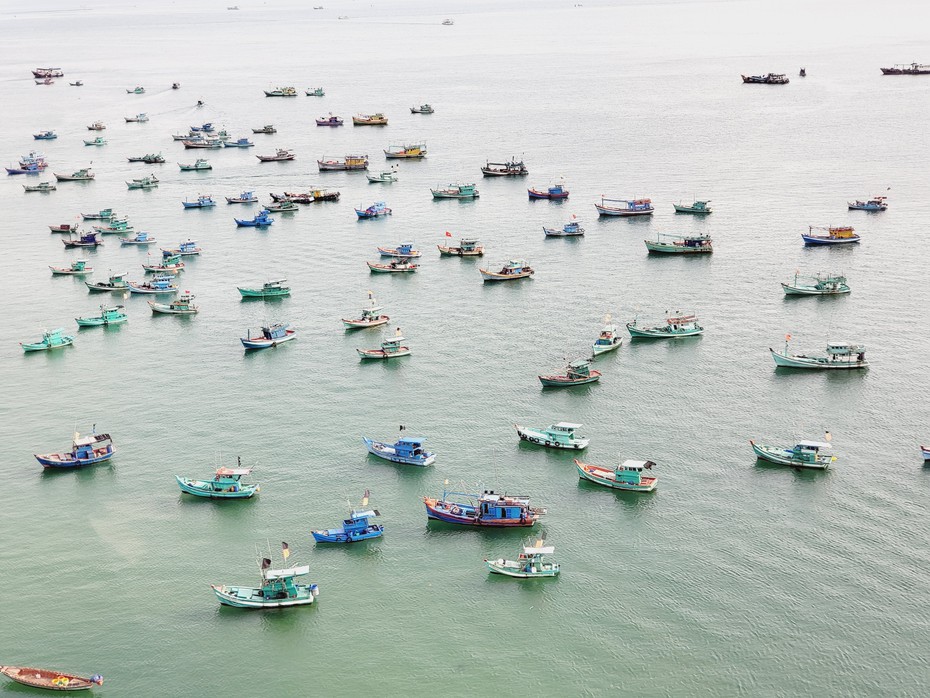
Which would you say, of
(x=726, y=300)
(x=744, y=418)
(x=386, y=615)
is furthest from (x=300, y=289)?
(x=386, y=615)

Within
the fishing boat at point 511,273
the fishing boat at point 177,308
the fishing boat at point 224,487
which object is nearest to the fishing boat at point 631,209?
the fishing boat at point 511,273

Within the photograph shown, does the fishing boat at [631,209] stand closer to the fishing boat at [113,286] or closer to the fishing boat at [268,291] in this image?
the fishing boat at [268,291]

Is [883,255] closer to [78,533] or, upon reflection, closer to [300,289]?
[300,289]

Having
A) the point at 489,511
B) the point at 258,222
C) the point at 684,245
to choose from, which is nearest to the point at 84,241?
the point at 258,222

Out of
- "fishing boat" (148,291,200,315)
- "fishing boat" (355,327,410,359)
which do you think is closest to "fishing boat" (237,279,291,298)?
"fishing boat" (148,291,200,315)

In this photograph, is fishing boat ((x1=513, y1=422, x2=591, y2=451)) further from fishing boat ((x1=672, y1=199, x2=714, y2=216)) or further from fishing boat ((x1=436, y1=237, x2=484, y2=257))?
fishing boat ((x1=672, y1=199, x2=714, y2=216))

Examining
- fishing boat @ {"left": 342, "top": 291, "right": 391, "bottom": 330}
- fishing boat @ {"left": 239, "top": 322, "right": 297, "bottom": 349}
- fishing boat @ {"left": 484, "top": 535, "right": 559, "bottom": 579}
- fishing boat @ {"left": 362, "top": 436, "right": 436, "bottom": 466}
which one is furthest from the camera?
fishing boat @ {"left": 342, "top": 291, "right": 391, "bottom": 330}

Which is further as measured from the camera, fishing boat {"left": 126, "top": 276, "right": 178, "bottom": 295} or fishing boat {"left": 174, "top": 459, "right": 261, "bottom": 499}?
fishing boat {"left": 126, "top": 276, "right": 178, "bottom": 295}
